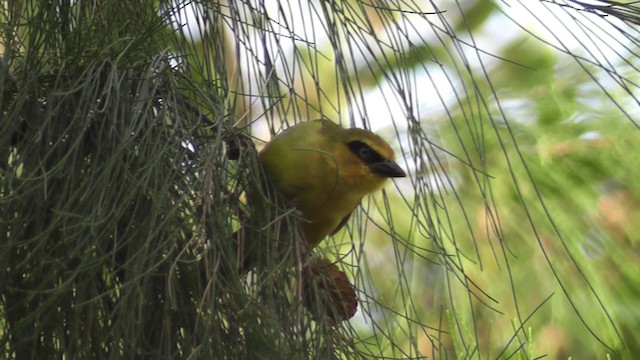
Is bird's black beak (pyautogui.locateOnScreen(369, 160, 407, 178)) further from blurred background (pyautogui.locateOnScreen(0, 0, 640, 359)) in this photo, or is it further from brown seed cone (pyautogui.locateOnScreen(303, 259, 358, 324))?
brown seed cone (pyautogui.locateOnScreen(303, 259, 358, 324))

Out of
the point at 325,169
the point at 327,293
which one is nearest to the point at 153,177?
the point at 327,293

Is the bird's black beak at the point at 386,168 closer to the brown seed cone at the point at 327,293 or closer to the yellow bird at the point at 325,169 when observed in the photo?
the yellow bird at the point at 325,169

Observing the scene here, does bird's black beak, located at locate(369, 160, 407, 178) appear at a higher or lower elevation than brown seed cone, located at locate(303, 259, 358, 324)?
higher

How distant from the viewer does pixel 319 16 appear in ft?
4.39

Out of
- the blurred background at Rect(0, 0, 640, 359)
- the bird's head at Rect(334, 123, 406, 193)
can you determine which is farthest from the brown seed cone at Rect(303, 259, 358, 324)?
the bird's head at Rect(334, 123, 406, 193)

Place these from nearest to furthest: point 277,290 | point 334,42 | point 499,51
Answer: point 277,290
point 334,42
point 499,51

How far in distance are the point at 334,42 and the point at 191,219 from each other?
0.34m

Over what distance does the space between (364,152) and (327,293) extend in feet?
1.64

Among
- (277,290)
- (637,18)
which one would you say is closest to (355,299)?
(277,290)

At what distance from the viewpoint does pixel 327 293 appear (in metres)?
1.10

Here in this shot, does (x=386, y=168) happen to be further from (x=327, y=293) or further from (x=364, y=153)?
(x=327, y=293)

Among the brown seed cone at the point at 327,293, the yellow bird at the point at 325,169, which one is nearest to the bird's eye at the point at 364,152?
the yellow bird at the point at 325,169

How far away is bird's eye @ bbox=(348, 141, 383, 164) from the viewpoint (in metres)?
1.56

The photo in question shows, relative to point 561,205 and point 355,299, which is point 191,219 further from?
point 561,205
